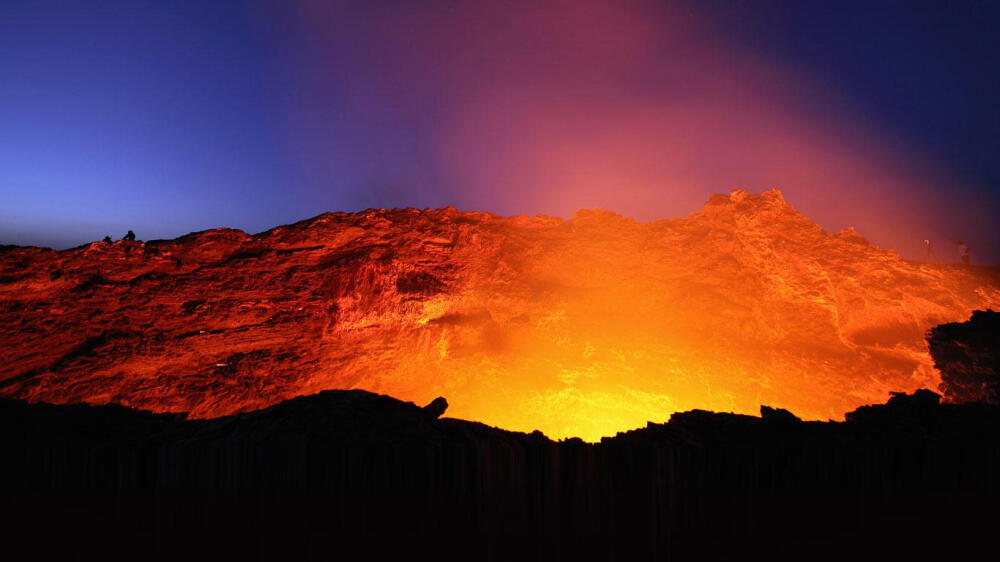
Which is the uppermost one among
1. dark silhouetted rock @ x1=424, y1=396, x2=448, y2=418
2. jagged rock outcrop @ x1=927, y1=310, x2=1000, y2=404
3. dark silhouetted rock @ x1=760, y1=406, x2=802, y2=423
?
jagged rock outcrop @ x1=927, y1=310, x2=1000, y2=404

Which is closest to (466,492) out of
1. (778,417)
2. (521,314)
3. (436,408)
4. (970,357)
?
(436,408)

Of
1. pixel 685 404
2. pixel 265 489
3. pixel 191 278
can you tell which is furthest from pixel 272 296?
pixel 685 404

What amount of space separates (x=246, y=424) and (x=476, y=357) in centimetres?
882

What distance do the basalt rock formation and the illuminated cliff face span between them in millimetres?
6756

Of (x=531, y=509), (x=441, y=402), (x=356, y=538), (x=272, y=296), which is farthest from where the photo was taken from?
(x=272, y=296)

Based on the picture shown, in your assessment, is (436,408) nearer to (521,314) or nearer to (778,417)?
(778,417)

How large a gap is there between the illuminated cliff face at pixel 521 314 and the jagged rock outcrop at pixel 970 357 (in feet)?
17.0

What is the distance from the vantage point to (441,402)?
372 cm

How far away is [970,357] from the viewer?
225 inches

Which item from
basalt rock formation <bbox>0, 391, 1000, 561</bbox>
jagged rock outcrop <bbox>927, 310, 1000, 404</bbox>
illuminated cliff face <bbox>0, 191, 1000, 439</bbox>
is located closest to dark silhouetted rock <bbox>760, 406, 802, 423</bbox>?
basalt rock formation <bbox>0, 391, 1000, 561</bbox>

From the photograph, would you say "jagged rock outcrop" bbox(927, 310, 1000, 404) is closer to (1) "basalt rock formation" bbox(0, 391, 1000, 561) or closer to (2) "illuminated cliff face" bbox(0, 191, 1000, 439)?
(1) "basalt rock formation" bbox(0, 391, 1000, 561)

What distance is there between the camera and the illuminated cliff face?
8477mm

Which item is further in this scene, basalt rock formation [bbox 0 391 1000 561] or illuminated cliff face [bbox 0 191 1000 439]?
illuminated cliff face [bbox 0 191 1000 439]

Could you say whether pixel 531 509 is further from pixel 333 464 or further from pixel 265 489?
pixel 265 489
